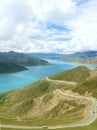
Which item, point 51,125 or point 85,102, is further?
point 85,102

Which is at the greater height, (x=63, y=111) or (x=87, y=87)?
(x=87, y=87)

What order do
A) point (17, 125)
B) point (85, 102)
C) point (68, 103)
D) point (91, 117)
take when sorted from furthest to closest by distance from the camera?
1. point (68, 103)
2. point (85, 102)
3. point (91, 117)
4. point (17, 125)

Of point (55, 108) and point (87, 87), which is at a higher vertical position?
point (87, 87)

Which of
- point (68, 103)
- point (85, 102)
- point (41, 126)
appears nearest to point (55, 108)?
point (68, 103)

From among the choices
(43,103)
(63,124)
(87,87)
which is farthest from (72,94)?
(63,124)

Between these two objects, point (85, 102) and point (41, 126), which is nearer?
point (41, 126)

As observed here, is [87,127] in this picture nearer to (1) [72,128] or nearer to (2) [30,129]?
(1) [72,128]

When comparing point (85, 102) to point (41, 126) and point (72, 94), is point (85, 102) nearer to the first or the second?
point (72, 94)

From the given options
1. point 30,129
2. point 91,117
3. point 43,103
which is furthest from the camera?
point 43,103

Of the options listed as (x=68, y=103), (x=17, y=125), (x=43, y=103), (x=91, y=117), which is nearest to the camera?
(x=17, y=125)
